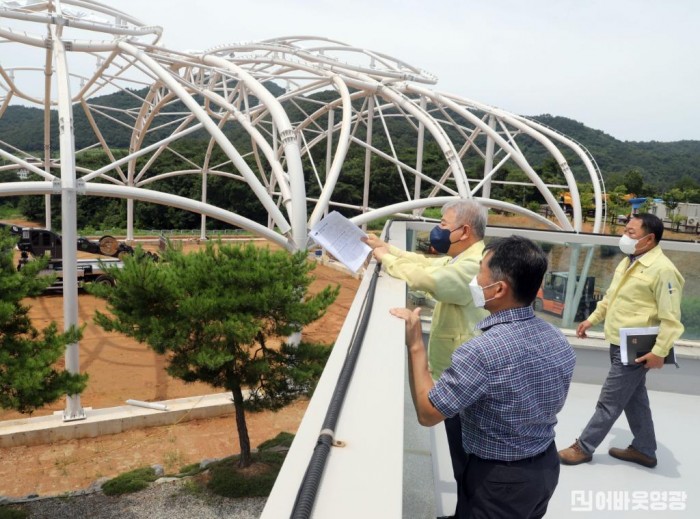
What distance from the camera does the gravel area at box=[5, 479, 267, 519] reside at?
7570 millimetres

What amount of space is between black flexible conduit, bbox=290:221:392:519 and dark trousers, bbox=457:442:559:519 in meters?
0.58

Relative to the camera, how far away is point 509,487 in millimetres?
1898

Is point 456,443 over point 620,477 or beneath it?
over

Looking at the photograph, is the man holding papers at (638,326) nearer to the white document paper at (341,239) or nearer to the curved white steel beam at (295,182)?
the white document paper at (341,239)

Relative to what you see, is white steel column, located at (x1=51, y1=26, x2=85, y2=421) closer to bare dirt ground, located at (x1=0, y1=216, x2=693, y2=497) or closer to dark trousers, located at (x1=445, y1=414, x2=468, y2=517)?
bare dirt ground, located at (x1=0, y1=216, x2=693, y2=497)

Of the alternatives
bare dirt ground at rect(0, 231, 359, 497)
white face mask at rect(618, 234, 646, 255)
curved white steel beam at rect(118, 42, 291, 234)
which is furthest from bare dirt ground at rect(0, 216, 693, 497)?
white face mask at rect(618, 234, 646, 255)

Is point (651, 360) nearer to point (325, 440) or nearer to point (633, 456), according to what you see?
point (633, 456)

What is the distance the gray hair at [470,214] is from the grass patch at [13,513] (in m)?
7.55

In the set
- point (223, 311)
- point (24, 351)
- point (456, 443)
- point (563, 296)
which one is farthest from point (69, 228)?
point (456, 443)

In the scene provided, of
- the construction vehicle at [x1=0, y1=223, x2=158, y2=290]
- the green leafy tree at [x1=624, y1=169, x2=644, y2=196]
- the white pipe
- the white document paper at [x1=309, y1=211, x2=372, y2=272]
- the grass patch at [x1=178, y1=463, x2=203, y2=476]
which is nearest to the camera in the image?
the white document paper at [x1=309, y1=211, x2=372, y2=272]

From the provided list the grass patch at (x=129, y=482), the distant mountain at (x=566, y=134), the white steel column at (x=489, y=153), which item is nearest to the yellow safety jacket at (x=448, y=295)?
the grass patch at (x=129, y=482)

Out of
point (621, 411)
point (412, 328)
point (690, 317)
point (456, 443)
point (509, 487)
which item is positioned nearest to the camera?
point (509, 487)

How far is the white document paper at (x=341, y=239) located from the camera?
324 centimetres

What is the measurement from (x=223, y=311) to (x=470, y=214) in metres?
5.49
